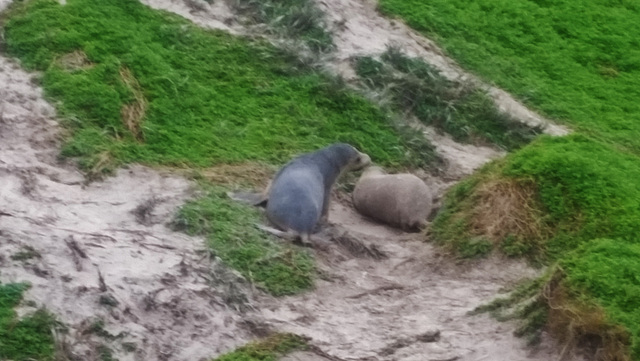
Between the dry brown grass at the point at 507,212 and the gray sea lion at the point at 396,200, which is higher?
the dry brown grass at the point at 507,212

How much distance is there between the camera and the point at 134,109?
7531 millimetres

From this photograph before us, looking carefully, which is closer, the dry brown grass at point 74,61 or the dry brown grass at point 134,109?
the dry brown grass at point 134,109

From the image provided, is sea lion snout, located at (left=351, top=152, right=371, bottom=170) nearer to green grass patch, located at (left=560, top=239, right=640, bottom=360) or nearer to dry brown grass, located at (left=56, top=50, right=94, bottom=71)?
dry brown grass, located at (left=56, top=50, right=94, bottom=71)

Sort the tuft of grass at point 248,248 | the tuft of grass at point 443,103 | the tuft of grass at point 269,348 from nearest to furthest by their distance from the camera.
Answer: the tuft of grass at point 269,348 → the tuft of grass at point 248,248 → the tuft of grass at point 443,103

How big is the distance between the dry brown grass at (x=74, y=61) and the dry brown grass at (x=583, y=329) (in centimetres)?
372

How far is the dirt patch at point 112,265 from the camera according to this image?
16.7 feet

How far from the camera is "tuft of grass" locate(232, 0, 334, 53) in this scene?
9.04 metres

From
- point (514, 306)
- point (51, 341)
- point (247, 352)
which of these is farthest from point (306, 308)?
point (51, 341)

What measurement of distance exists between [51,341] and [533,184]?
3193 mm

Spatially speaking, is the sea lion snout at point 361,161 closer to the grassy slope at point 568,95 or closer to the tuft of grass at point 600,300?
the grassy slope at point 568,95

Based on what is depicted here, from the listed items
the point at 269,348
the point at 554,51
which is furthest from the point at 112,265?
the point at 554,51

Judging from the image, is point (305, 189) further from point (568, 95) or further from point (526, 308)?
point (568, 95)

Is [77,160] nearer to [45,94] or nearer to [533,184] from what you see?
[45,94]

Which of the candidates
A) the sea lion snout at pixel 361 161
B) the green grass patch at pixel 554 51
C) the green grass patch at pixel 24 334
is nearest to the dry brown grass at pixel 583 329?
the green grass patch at pixel 24 334
